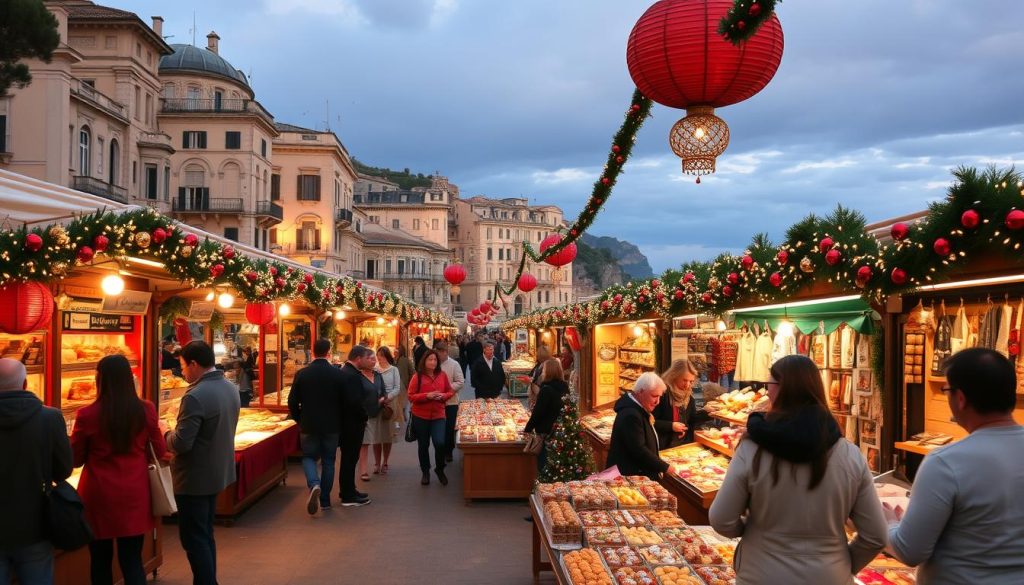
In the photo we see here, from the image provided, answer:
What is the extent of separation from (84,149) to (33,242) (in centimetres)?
3494

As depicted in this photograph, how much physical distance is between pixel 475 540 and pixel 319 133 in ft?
169

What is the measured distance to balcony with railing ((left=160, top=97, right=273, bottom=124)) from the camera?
157ft

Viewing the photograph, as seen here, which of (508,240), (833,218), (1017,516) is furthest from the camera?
(508,240)

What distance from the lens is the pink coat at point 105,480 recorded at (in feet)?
15.7

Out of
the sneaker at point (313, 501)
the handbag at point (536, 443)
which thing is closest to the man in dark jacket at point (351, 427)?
the sneaker at point (313, 501)

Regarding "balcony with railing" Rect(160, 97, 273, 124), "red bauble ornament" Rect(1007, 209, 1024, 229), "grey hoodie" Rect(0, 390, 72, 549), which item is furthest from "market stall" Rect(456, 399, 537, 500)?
"balcony with railing" Rect(160, 97, 273, 124)

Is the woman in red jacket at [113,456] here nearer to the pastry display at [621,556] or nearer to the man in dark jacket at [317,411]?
the pastry display at [621,556]

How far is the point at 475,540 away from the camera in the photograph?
24.8ft

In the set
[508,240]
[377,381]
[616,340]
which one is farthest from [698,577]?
[508,240]

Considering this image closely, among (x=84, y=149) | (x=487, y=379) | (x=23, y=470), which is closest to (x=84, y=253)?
(x=23, y=470)

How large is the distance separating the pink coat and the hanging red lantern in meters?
3.68

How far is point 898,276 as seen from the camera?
413 cm

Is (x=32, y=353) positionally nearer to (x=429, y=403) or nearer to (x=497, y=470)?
(x=429, y=403)

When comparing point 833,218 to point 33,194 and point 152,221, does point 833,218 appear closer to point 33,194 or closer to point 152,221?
point 152,221
